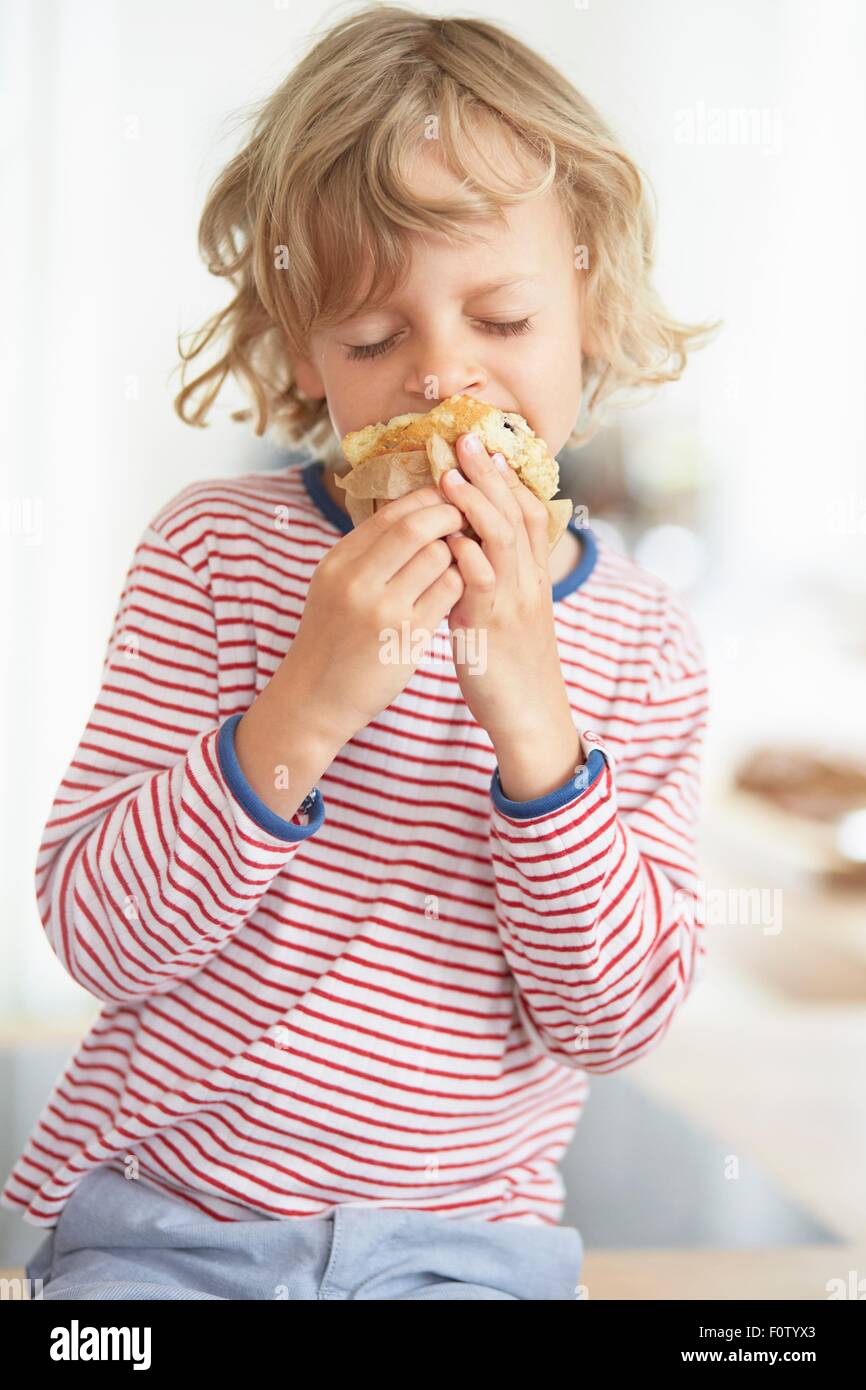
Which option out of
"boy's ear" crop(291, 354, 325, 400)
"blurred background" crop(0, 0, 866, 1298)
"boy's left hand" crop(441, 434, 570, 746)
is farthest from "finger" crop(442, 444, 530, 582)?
"blurred background" crop(0, 0, 866, 1298)

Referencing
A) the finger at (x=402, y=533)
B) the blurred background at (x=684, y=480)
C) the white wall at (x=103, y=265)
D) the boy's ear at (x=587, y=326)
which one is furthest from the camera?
the white wall at (x=103, y=265)

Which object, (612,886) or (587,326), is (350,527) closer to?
(587,326)

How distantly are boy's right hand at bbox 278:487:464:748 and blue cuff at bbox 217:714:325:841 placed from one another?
55 millimetres

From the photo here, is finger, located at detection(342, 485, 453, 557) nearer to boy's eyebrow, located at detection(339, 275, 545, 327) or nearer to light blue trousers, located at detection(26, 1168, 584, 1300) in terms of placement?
boy's eyebrow, located at detection(339, 275, 545, 327)

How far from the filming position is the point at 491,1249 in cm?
89

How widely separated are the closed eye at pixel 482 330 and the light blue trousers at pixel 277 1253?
0.56m

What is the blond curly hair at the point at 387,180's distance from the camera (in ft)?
2.68

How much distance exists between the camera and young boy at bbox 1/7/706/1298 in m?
0.79

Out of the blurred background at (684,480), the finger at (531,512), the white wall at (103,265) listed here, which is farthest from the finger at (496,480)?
the white wall at (103,265)

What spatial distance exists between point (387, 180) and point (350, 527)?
0.83 feet

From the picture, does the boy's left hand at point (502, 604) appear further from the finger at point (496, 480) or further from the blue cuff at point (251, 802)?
the blue cuff at point (251, 802)

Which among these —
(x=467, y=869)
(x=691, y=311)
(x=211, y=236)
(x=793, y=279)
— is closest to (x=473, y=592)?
(x=467, y=869)

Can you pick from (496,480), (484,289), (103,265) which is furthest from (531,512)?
(103,265)
